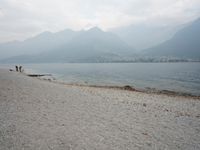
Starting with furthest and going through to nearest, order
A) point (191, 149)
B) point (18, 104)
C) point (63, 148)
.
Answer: point (18, 104)
point (191, 149)
point (63, 148)

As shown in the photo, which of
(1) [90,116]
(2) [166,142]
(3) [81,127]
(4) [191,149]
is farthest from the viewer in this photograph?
(1) [90,116]

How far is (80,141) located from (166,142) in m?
3.62

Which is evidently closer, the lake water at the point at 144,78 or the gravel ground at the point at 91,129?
the gravel ground at the point at 91,129

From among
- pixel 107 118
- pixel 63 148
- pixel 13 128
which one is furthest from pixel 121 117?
pixel 13 128

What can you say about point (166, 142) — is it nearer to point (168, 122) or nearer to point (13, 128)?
point (168, 122)

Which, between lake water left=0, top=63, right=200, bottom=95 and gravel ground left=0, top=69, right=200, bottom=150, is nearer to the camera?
gravel ground left=0, top=69, right=200, bottom=150

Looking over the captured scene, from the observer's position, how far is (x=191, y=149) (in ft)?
24.2

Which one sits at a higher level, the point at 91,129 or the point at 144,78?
the point at 91,129

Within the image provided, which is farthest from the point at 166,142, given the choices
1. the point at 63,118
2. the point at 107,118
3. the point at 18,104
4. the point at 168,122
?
the point at 18,104

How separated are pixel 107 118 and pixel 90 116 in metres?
1.05

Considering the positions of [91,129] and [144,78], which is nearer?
[91,129]

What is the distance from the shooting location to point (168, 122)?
424 inches

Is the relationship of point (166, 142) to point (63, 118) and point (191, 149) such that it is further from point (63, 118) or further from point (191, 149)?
point (63, 118)

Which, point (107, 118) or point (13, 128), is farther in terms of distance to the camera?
point (107, 118)
